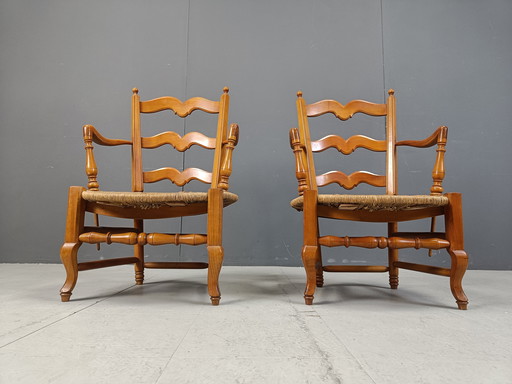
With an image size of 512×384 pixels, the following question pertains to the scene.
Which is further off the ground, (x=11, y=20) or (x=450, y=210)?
(x=11, y=20)

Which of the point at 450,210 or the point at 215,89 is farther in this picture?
the point at 215,89

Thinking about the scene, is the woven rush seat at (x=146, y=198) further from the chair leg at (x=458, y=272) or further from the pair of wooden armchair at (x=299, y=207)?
the chair leg at (x=458, y=272)

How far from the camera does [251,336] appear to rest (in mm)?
950

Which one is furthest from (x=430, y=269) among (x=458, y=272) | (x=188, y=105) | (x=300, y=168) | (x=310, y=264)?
(x=188, y=105)

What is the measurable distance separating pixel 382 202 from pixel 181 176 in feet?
3.48

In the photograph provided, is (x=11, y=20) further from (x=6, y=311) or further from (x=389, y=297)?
(x=389, y=297)

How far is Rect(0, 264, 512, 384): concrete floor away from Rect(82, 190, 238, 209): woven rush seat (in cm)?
41

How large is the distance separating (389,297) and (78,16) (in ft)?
10.7

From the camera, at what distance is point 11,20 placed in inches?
114

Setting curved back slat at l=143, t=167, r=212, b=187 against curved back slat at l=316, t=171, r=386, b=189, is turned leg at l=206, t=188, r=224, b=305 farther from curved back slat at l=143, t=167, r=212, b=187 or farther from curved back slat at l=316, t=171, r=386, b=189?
curved back slat at l=316, t=171, r=386, b=189

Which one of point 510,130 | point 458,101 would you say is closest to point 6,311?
point 458,101

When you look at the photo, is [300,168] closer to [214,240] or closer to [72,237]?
[214,240]

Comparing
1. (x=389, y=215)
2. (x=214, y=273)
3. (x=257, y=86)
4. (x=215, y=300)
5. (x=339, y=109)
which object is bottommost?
(x=215, y=300)

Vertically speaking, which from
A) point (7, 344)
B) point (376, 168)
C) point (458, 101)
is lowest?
point (7, 344)
